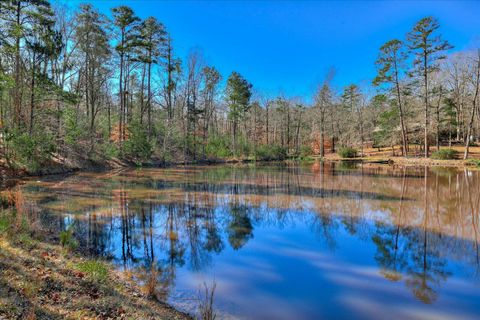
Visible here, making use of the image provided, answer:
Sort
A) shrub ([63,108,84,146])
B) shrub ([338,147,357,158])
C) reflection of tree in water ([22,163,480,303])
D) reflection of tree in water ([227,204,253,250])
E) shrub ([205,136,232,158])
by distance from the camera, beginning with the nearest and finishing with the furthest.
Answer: reflection of tree in water ([22,163,480,303])
reflection of tree in water ([227,204,253,250])
shrub ([63,108,84,146])
shrub ([205,136,232,158])
shrub ([338,147,357,158])

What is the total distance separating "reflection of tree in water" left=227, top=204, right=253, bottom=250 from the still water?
33 millimetres

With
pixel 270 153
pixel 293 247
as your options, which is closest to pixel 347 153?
pixel 270 153

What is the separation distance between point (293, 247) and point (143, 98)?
1283 inches

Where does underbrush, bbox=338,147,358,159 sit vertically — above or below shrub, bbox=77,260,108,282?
above

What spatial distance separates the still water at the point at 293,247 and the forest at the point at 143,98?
6.71 metres

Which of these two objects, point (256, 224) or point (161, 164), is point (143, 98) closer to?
point (161, 164)

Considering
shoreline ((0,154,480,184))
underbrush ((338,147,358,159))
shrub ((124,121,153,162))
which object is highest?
shrub ((124,121,153,162))

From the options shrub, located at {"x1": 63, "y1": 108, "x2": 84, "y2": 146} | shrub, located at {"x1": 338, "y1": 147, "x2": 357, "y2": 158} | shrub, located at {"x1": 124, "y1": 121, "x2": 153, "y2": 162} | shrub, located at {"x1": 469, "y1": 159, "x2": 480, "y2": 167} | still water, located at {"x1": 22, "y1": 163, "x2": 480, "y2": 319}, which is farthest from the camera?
shrub, located at {"x1": 338, "y1": 147, "x2": 357, "y2": 158}

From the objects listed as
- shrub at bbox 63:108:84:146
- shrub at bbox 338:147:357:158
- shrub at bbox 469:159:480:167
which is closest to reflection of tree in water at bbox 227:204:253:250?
shrub at bbox 63:108:84:146

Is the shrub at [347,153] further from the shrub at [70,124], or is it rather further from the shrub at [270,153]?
the shrub at [70,124]

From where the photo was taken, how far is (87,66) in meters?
27.8

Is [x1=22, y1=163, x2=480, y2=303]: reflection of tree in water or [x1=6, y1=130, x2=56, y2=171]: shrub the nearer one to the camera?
[x1=22, y1=163, x2=480, y2=303]: reflection of tree in water

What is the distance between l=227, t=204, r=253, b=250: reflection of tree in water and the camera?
25.2 feet

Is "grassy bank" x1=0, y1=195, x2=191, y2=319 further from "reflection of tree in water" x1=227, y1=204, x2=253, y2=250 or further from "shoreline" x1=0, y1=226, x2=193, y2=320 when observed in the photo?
"reflection of tree in water" x1=227, y1=204, x2=253, y2=250
